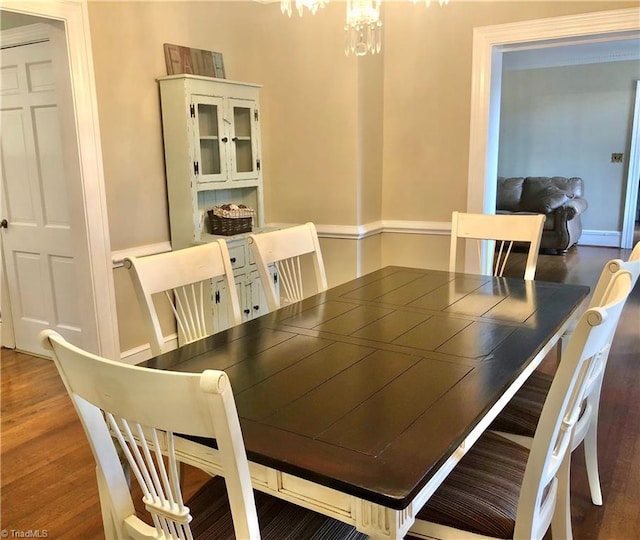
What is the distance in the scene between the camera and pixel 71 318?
140 inches

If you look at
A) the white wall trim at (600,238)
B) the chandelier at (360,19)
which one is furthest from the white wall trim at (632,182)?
the chandelier at (360,19)

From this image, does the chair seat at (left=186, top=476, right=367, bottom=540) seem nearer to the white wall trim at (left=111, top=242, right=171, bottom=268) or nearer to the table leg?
the table leg

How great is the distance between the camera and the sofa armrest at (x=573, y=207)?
6.79 metres

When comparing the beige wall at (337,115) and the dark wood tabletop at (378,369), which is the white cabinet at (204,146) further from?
the dark wood tabletop at (378,369)

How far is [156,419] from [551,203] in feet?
22.6

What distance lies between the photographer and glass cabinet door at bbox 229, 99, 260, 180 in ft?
11.8

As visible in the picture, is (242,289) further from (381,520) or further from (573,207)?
(573,207)

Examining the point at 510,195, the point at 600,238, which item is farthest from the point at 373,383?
the point at 600,238

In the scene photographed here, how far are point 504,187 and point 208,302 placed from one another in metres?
5.47

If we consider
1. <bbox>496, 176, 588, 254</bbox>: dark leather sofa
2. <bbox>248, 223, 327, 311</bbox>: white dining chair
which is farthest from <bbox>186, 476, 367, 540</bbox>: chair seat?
<bbox>496, 176, 588, 254</bbox>: dark leather sofa

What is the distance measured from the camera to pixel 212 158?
11.5ft

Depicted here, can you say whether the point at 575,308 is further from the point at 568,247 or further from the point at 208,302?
the point at 568,247

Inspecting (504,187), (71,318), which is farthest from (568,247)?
(71,318)

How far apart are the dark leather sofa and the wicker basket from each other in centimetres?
453
